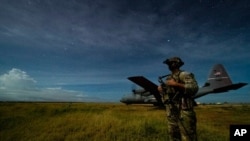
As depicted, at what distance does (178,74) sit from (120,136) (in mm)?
3628

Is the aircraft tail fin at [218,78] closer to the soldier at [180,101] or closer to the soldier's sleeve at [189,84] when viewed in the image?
the soldier at [180,101]

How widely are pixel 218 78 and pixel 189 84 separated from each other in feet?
81.3

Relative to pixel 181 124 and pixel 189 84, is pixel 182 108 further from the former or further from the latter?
pixel 189 84

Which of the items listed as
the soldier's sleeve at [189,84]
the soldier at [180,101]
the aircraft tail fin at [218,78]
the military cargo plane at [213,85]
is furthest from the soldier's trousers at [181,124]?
the aircraft tail fin at [218,78]

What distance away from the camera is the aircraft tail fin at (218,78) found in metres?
25.8

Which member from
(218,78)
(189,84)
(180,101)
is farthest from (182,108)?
(218,78)

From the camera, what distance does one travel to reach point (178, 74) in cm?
457

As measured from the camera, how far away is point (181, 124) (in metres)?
4.18

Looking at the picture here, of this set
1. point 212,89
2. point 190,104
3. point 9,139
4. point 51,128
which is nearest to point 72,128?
point 51,128

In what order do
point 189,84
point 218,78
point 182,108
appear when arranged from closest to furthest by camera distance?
point 189,84
point 182,108
point 218,78

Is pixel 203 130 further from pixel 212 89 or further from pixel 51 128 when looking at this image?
pixel 212 89

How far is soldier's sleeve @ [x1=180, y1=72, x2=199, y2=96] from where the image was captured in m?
4.07

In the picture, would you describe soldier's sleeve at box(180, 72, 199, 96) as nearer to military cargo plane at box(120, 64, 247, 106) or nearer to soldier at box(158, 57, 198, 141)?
soldier at box(158, 57, 198, 141)

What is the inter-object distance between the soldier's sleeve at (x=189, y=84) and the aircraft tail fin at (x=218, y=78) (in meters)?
23.9
